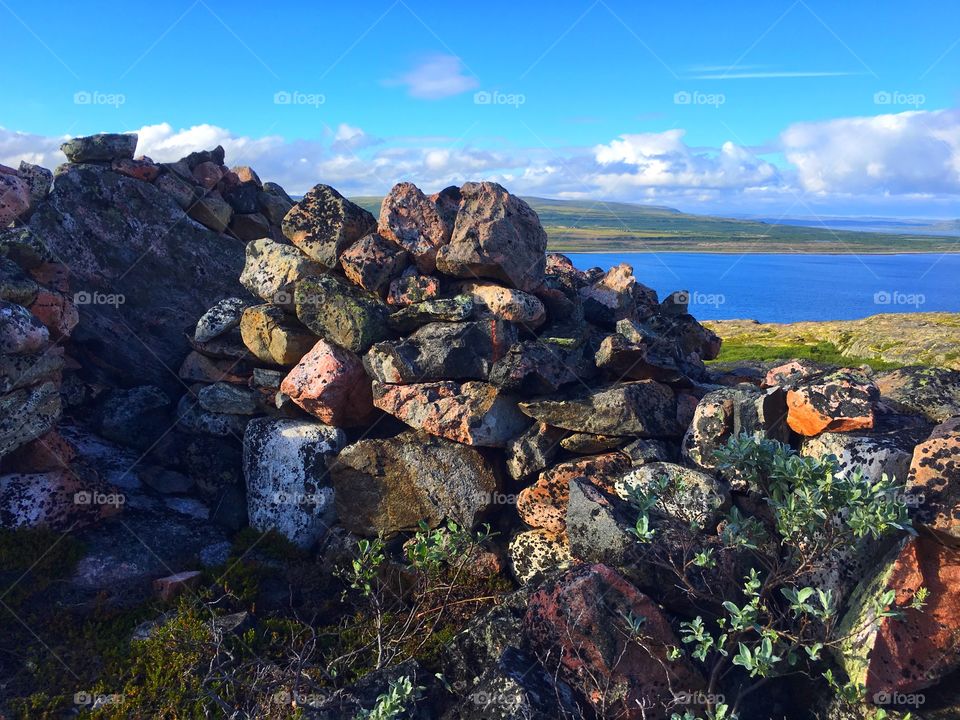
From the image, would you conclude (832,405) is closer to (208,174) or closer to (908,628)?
(908,628)

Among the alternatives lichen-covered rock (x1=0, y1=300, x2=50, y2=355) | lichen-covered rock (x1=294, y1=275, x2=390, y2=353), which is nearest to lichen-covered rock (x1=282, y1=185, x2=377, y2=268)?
lichen-covered rock (x1=294, y1=275, x2=390, y2=353)

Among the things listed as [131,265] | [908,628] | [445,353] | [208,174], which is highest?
[208,174]

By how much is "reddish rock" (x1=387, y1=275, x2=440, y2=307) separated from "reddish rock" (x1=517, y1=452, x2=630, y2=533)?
143 inches

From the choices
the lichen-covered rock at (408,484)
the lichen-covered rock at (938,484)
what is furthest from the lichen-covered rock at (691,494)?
the lichen-covered rock at (408,484)

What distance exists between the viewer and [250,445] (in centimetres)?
1205

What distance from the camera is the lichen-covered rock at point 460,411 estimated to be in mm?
10562

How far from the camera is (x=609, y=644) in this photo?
25.0ft

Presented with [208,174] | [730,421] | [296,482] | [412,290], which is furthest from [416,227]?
[208,174]
